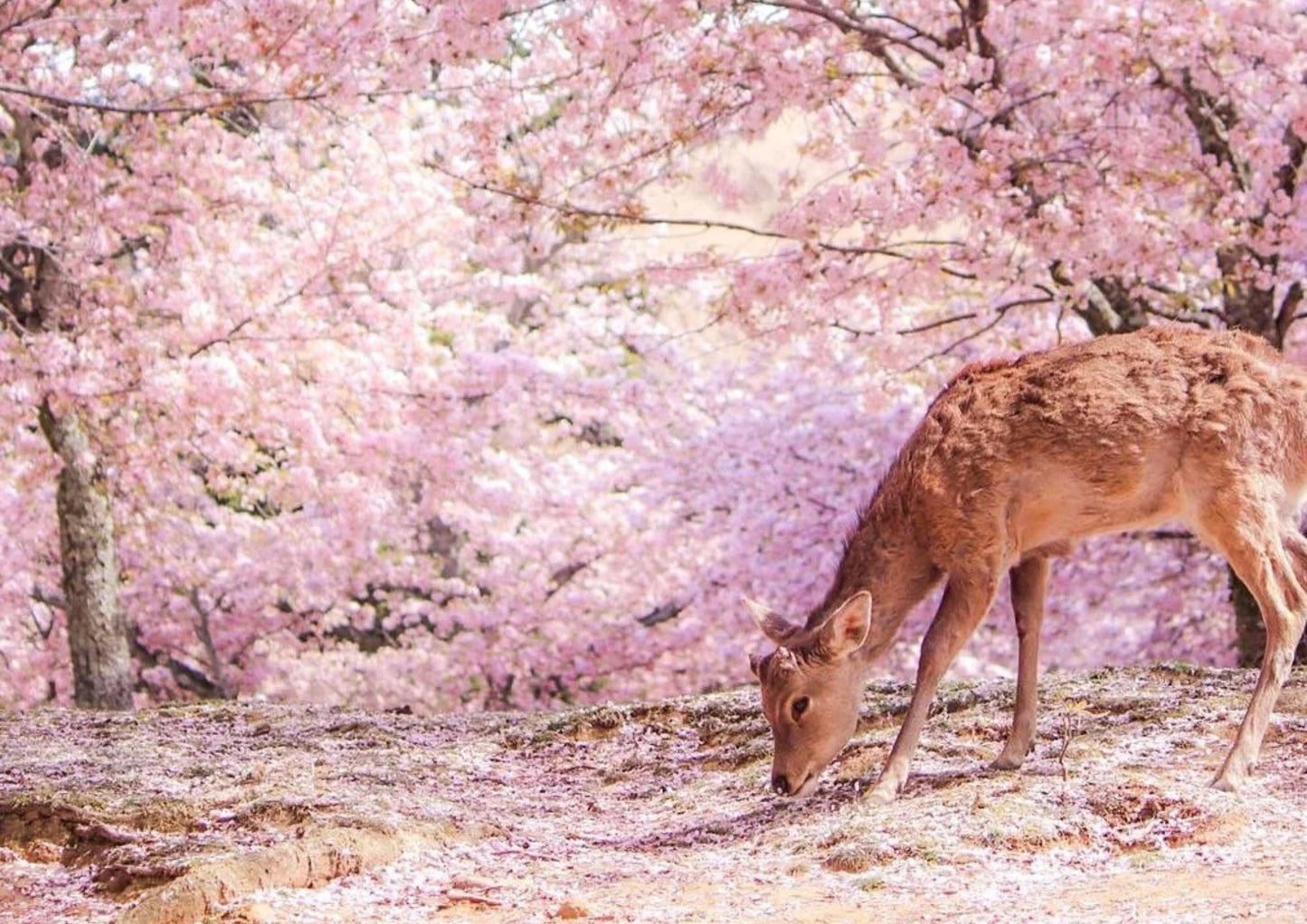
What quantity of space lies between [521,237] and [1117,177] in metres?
11.2

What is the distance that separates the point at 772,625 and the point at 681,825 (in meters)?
0.97

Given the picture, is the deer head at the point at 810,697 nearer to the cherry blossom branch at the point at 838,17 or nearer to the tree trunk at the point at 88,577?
the cherry blossom branch at the point at 838,17

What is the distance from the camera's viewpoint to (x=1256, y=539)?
671 cm

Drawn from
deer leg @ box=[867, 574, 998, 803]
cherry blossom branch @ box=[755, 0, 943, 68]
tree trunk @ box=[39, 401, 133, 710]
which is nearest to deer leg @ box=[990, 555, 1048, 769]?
deer leg @ box=[867, 574, 998, 803]

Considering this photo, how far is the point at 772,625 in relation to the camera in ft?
23.8

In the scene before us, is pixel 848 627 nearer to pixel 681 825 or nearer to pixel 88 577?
pixel 681 825

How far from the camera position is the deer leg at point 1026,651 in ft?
23.9

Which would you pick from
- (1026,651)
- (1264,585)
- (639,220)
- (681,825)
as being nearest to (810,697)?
(681,825)

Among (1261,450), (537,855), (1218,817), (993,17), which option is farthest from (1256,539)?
(993,17)

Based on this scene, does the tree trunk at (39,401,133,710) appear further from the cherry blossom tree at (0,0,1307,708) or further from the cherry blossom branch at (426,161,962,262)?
the cherry blossom branch at (426,161,962,262)

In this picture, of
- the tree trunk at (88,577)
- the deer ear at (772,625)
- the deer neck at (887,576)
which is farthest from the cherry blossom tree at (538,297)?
the deer neck at (887,576)

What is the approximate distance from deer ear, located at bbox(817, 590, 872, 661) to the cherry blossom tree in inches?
171

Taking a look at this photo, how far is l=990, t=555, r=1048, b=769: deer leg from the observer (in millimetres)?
7273

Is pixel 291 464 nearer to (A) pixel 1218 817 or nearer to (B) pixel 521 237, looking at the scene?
(B) pixel 521 237
